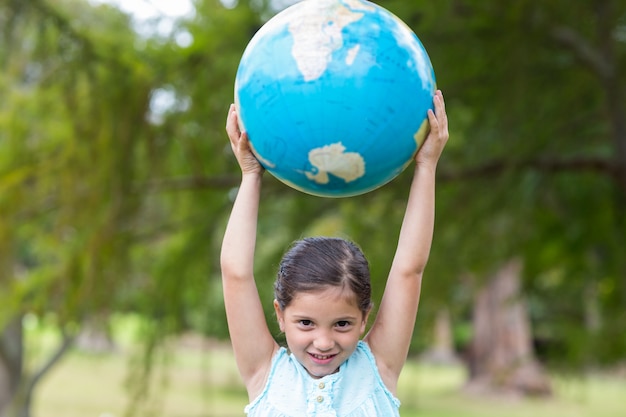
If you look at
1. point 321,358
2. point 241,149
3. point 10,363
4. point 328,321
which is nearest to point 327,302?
point 328,321

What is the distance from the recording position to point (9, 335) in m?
9.70

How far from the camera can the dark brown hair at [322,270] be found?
2.19m

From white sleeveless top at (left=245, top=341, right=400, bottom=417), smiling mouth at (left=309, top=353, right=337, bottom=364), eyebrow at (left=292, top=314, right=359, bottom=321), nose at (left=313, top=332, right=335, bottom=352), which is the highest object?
eyebrow at (left=292, top=314, right=359, bottom=321)

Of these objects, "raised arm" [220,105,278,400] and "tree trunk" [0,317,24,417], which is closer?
"raised arm" [220,105,278,400]

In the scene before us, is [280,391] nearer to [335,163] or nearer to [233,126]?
[335,163]

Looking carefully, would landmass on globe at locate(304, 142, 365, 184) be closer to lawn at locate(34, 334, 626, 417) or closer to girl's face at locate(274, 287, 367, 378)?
girl's face at locate(274, 287, 367, 378)

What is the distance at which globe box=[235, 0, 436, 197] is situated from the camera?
7.17 ft

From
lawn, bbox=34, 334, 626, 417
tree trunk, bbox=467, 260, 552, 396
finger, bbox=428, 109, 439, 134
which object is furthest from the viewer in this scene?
tree trunk, bbox=467, 260, 552, 396

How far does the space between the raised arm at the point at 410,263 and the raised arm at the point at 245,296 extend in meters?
0.30

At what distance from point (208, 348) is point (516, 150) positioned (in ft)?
8.24

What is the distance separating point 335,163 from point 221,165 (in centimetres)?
400

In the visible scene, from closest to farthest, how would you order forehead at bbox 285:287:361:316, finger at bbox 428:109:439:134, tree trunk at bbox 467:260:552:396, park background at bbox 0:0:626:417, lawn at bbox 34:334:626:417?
forehead at bbox 285:287:361:316 < finger at bbox 428:109:439:134 < park background at bbox 0:0:626:417 < lawn at bbox 34:334:626:417 < tree trunk at bbox 467:260:552:396

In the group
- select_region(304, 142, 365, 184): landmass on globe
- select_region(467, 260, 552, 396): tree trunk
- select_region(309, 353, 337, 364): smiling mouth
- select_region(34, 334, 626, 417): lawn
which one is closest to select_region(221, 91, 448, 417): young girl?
select_region(309, 353, 337, 364): smiling mouth

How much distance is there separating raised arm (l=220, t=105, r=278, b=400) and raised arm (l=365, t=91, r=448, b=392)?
0.30 meters
